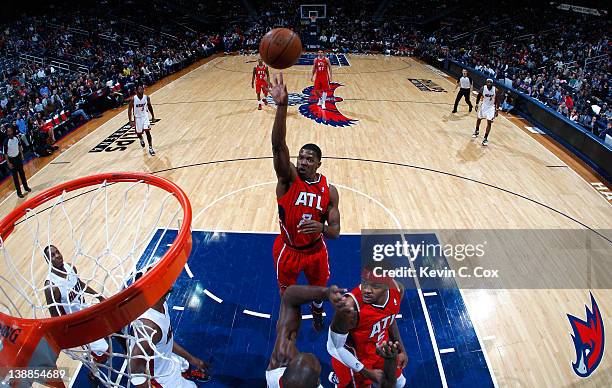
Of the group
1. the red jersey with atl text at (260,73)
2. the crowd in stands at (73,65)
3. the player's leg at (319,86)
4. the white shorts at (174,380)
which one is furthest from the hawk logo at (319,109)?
the white shorts at (174,380)

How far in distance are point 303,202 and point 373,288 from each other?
1197mm

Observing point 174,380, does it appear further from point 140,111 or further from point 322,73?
point 322,73

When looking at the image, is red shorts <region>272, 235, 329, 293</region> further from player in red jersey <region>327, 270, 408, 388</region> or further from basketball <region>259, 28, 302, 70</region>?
basketball <region>259, 28, 302, 70</region>

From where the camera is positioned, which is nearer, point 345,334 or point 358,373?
point 345,334

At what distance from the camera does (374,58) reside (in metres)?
23.8

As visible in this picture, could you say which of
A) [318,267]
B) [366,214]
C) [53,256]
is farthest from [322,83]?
[53,256]

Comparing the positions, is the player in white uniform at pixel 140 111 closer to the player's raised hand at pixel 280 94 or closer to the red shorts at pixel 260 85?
the red shorts at pixel 260 85

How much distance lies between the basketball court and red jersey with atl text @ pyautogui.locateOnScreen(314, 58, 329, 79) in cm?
110

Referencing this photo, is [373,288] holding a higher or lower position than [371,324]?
higher

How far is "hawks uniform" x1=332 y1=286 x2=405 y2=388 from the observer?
273 cm

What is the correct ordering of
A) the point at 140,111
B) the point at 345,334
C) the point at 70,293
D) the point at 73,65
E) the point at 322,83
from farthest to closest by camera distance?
1. the point at 73,65
2. the point at 322,83
3. the point at 140,111
4. the point at 70,293
5. the point at 345,334

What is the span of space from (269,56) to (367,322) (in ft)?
10.5

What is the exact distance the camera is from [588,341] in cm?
427

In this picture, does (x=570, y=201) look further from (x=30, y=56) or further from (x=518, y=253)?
A: (x=30, y=56)
